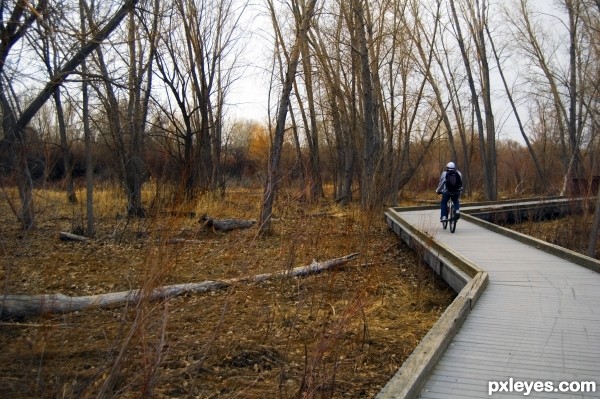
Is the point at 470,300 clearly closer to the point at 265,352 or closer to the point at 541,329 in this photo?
the point at 541,329

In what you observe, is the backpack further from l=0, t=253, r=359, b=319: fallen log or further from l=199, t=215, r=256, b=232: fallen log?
l=0, t=253, r=359, b=319: fallen log

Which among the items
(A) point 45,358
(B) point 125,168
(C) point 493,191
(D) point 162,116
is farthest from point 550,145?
(A) point 45,358

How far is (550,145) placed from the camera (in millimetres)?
38562

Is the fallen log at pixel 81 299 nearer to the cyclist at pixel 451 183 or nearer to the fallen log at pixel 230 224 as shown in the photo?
the fallen log at pixel 230 224

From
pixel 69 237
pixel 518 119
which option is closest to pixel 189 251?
pixel 69 237

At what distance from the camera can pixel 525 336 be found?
4.88 meters

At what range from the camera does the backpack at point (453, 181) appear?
11497 mm

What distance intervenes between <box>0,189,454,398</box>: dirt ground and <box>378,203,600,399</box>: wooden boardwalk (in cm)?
75

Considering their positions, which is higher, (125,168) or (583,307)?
(125,168)

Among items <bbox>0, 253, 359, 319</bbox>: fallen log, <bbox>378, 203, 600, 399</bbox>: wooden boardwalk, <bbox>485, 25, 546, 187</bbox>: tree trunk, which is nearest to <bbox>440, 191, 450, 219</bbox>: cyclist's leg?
<bbox>378, 203, 600, 399</bbox>: wooden boardwalk

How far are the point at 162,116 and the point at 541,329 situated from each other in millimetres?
14113

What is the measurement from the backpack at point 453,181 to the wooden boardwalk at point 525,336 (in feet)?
11.3

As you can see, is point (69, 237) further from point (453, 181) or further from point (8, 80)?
point (453, 181)

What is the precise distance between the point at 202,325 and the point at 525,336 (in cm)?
321
